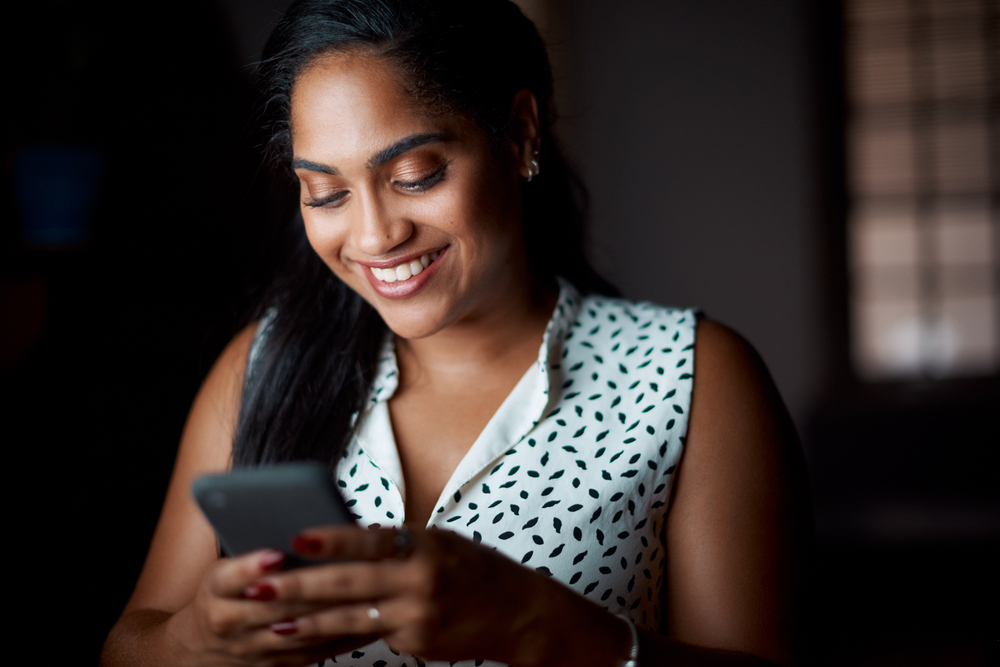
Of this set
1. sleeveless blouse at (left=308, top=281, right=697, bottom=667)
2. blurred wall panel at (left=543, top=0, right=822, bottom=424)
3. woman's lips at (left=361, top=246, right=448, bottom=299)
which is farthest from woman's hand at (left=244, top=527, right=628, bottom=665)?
blurred wall panel at (left=543, top=0, right=822, bottom=424)

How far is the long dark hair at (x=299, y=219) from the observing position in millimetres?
1161

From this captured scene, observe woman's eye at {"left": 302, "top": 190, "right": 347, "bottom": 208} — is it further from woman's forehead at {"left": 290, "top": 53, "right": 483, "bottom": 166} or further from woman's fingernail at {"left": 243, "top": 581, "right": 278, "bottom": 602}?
woman's fingernail at {"left": 243, "top": 581, "right": 278, "bottom": 602}

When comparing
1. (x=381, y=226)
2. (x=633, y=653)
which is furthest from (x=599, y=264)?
(x=633, y=653)

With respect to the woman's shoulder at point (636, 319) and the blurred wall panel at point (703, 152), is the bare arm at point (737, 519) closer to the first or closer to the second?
the woman's shoulder at point (636, 319)

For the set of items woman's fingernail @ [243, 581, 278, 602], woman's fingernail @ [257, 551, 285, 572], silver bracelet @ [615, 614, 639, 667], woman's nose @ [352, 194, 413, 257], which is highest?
woman's nose @ [352, 194, 413, 257]

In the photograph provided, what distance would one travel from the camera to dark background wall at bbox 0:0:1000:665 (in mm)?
1631

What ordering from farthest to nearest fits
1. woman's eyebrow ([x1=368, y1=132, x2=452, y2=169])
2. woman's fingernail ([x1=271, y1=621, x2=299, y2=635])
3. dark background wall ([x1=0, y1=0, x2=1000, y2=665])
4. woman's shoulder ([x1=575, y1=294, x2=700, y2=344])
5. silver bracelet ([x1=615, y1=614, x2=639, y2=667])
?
dark background wall ([x1=0, y1=0, x2=1000, y2=665]) → woman's shoulder ([x1=575, y1=294, x2=700, y2=344]) → woman's eyebrow ([x1=368, y1=132, x2=452, y2=169]) → silver bracelet ([x1=615, y1=614, x2=639, y2=667]) → woman's fingernail ([x1=271, y1=621, x2=299, y2=635])

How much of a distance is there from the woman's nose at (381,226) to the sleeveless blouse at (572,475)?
32 cm

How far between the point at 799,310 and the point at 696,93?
1221 mm

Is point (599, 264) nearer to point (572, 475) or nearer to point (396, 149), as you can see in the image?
point (572, 475)

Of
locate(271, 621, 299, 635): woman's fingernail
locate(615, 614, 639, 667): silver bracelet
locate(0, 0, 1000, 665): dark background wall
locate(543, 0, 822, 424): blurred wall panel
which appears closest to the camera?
locate(271, 621, 299, 635): woman's fingernail

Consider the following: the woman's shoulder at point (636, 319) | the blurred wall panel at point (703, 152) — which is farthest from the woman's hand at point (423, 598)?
the blurred wall panel at point (703, 152)

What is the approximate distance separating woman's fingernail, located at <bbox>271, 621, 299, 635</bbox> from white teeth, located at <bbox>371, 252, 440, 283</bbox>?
0.51 metres

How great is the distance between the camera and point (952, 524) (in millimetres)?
3861
